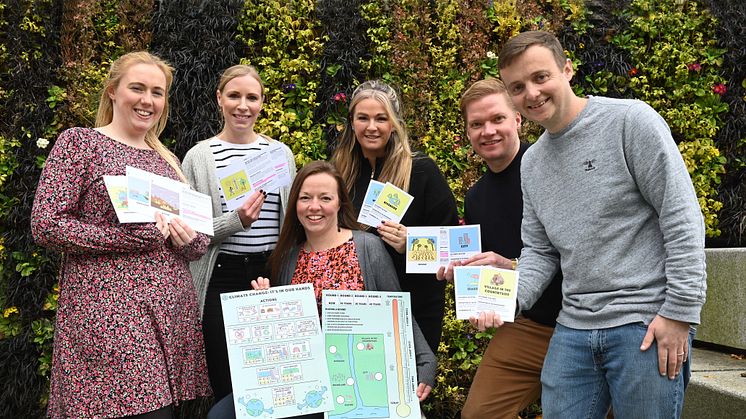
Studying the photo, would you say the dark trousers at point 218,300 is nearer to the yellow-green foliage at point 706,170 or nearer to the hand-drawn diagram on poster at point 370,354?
the hand-drawn diagram on poster at point 370,354

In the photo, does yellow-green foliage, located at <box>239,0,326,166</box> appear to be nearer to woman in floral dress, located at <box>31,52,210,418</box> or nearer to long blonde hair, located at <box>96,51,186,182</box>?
long blonde hair, located at <box>96,51,186,182</box>

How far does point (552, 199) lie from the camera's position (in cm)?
258

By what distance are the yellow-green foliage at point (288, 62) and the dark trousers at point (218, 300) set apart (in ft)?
5.83

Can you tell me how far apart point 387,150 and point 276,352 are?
4.16 ft

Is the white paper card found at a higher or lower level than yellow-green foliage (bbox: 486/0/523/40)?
lower

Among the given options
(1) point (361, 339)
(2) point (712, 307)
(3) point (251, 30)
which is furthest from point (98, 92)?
(2) point (712, 307)

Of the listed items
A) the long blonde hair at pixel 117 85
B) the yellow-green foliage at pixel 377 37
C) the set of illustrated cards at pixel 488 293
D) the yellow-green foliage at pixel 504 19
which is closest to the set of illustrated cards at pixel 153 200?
the long blonde hair at pixel 117 85

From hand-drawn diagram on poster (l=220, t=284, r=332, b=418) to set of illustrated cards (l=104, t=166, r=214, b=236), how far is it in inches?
16.1

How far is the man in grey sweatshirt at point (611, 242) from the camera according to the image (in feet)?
7.23

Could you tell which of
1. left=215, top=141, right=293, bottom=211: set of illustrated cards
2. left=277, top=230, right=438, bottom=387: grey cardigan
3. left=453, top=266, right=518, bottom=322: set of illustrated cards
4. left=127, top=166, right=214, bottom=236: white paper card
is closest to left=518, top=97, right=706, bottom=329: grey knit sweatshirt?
left=453, top=266, right=518, bottom=322: set of illustrated cards

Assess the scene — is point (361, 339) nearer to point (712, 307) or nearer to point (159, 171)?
point (159, 171)

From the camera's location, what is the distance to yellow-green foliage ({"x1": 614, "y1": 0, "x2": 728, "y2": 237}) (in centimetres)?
538

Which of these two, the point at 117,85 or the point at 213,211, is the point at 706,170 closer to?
the point at 213,211

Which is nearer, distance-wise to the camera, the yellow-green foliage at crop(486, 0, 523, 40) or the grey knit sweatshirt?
the grey knit sweatshirt
